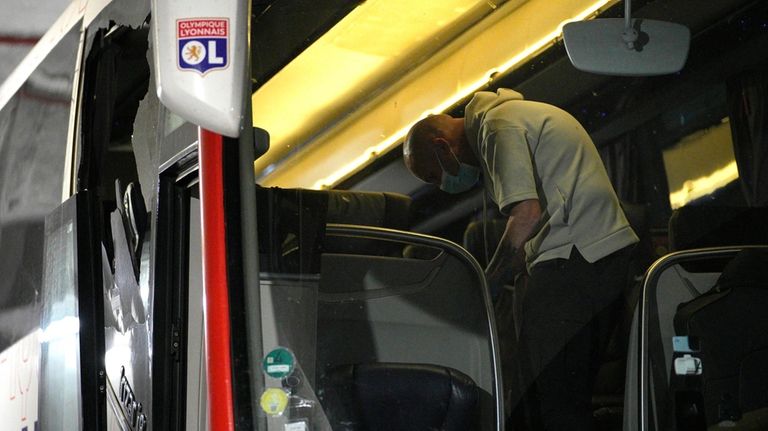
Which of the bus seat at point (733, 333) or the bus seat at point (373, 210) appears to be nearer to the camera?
the bus seat at point (733, 333)

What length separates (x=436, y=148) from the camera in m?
2.32

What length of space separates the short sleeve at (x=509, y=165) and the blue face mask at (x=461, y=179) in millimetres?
33

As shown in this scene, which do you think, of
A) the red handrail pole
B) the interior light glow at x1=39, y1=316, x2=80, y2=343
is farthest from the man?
the interior light glow at x1=39, y1=316, x2=80, y2=343

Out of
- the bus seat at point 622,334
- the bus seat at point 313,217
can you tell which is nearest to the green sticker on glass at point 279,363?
the bus seat at point 313,217

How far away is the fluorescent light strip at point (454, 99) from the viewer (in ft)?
7.48

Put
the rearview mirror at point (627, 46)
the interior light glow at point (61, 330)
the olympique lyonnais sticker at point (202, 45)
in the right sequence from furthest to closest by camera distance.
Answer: the interior light glow at point (61, 330)
the rearview mirror at point (627, 46)
the olympique lyonnais sticker at point (202, 45)

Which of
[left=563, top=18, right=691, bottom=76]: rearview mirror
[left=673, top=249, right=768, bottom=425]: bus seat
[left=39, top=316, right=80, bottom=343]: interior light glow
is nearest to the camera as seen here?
[left=673, top=249, right=768, bottom=425]: bus seat

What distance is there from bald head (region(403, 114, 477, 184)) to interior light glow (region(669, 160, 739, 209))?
0.42 m

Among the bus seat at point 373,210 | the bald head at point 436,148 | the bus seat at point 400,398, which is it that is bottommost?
the bus seat at point 400,398

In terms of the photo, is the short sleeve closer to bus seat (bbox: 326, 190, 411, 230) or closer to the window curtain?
bus seat (bbox: 326, 190, 411, 230)

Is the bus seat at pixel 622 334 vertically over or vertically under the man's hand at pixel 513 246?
under

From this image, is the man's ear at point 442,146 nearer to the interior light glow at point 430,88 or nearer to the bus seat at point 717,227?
the interior light glow at point 430,88

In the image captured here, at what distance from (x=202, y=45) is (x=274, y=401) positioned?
706 millimetres

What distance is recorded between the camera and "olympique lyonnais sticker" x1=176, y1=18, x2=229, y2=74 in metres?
1.88
